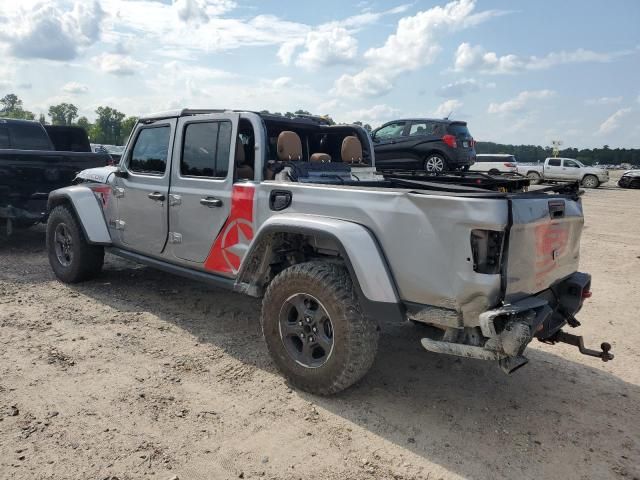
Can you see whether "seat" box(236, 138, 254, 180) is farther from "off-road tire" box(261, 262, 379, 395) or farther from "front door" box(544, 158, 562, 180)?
"front door" box(544, 158, 562, 180)

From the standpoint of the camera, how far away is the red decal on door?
3.87 metres

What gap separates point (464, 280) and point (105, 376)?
2558 millimetres

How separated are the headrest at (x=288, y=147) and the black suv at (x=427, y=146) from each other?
9.11m

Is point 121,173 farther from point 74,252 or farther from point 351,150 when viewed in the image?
point 351,150

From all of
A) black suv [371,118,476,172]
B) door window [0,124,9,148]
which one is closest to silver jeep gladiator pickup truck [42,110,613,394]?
door window [0,124,9,148]

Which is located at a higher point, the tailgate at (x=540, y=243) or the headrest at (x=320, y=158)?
the headrest at (x=320, y=158)

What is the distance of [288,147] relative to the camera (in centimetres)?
427

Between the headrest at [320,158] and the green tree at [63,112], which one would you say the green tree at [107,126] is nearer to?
the green tree at [63,112]

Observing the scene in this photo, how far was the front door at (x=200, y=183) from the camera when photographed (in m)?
4.11

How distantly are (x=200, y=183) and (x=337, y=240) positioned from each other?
1.64 m

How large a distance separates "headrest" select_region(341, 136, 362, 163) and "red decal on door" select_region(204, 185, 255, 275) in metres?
1.41

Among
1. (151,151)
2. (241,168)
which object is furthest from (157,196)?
(241,168)

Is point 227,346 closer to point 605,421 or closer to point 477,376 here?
point 477,376

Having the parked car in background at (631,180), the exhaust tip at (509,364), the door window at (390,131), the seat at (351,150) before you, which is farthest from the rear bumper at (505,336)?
the parked car in background at (631,180)
